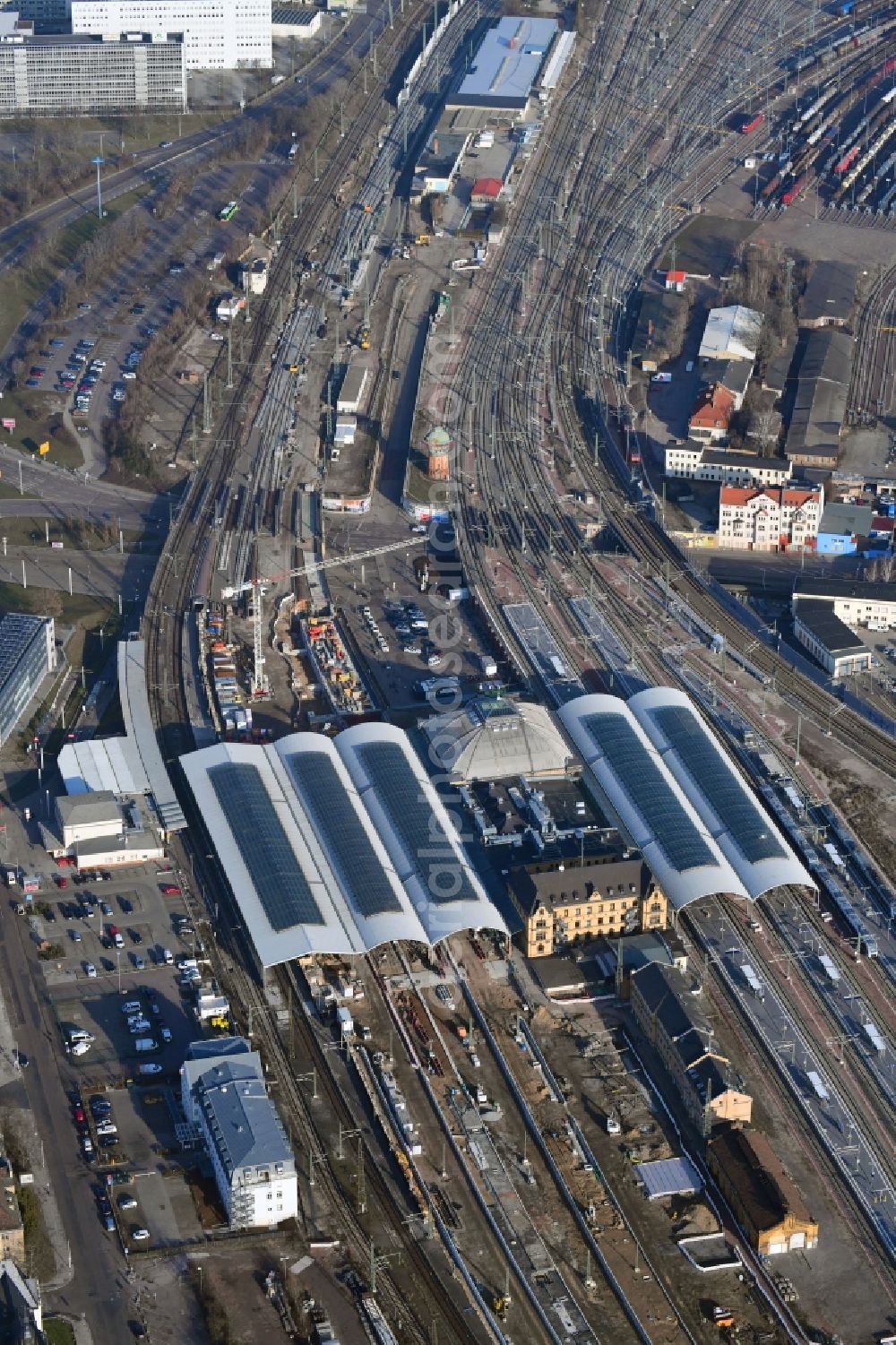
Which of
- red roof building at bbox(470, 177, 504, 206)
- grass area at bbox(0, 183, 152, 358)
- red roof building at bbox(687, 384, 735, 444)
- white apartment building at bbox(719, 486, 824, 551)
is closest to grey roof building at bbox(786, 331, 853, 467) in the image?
red roof building at bbox(687, 384, 735, 444)

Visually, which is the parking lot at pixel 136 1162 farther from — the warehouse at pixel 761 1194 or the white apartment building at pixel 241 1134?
the warehouse at pixel 761 1194

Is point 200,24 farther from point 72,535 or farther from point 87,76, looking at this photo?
point 72,535

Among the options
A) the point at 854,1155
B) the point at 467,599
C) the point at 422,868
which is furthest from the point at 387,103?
the point at 854,1155

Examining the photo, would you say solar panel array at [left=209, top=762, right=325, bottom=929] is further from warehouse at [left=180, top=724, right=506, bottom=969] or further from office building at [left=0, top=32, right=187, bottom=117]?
office building at [left=0, top=32, right=187, bottom=117]

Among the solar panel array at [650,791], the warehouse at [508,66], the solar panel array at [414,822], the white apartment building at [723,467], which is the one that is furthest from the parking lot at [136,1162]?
the warehouse at [508,66]

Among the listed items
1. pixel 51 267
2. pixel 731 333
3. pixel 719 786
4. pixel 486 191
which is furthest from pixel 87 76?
pixel 719 786
